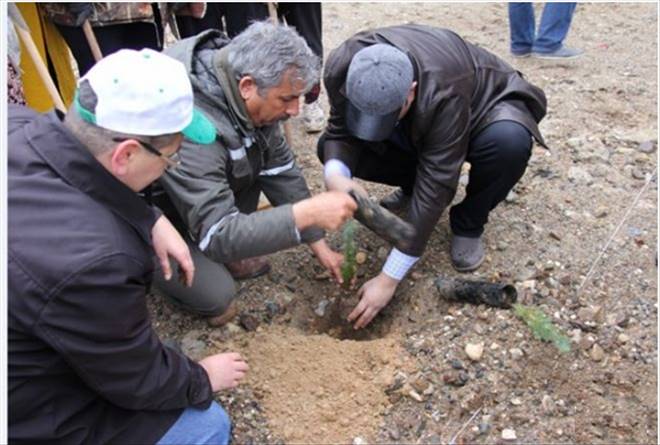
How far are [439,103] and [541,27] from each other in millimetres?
3155

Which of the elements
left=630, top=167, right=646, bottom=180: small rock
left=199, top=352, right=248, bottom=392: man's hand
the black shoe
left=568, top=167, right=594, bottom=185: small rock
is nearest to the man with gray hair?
left=199, top=352, right=248, bottom=392: man's hand

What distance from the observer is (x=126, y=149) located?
1593mm

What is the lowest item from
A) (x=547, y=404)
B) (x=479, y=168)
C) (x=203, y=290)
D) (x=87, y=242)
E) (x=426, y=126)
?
(x=547, y=404)

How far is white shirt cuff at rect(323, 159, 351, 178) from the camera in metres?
2.88

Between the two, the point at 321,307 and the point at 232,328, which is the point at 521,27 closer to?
the point at 321,307

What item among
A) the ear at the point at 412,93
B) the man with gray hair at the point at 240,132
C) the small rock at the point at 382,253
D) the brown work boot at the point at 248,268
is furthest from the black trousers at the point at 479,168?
the man with gray hair at the point at 240,132

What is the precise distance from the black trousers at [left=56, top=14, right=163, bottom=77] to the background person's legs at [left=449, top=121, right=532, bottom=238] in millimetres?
1769

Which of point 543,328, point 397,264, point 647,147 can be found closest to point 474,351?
point 543,328

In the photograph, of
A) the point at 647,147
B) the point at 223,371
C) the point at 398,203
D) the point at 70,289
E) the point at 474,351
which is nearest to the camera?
the point at 70,289

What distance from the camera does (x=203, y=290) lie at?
8.84 ft

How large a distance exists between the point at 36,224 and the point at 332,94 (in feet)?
5.02

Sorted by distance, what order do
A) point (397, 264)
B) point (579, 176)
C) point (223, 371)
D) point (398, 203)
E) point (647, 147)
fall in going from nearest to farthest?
1. point (223, 371)
2. point (397, 264)
3. point (398, 203)
4. point (579, 176)
5. point (647, 147)

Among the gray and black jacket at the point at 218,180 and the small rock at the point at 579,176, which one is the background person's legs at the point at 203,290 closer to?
the gray and black jacket at the point at 218,180

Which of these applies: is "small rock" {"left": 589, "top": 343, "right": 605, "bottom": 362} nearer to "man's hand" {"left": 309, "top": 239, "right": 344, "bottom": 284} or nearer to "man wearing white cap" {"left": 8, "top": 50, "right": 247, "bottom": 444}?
"man's hand" {"left": 309, "top": 239, "right": 344, "bottom": 284}
